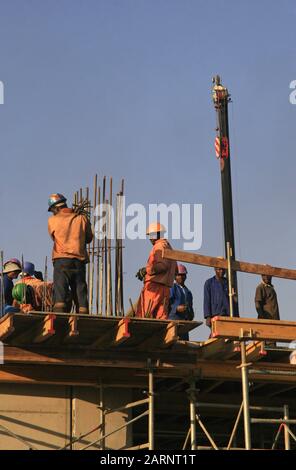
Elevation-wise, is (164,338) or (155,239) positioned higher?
(155,239)

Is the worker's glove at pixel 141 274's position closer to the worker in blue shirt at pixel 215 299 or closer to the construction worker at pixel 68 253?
the construction worker at pixel 68 253

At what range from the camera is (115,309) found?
61.3 ft

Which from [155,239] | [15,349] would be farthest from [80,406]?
[155,239]

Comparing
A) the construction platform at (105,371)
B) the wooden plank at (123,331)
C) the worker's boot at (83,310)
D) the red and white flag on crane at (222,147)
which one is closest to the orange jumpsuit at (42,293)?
the construction platform at (105,371)

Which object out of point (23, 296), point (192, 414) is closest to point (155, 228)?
point (23, 296)

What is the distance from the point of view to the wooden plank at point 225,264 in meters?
15.9

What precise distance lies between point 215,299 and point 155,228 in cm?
213

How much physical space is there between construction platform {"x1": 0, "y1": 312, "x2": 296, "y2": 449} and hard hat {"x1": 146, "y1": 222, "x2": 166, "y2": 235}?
1992mm

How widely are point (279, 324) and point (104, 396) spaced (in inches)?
135

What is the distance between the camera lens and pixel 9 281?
1788 centimetres

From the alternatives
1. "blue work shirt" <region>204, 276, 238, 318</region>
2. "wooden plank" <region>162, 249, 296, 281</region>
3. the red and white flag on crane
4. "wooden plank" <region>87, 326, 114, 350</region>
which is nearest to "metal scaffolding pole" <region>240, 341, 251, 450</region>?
"wooden plank" <region>162, 249, 296, 281</region>

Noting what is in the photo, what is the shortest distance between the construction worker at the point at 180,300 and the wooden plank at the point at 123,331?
2462mm
